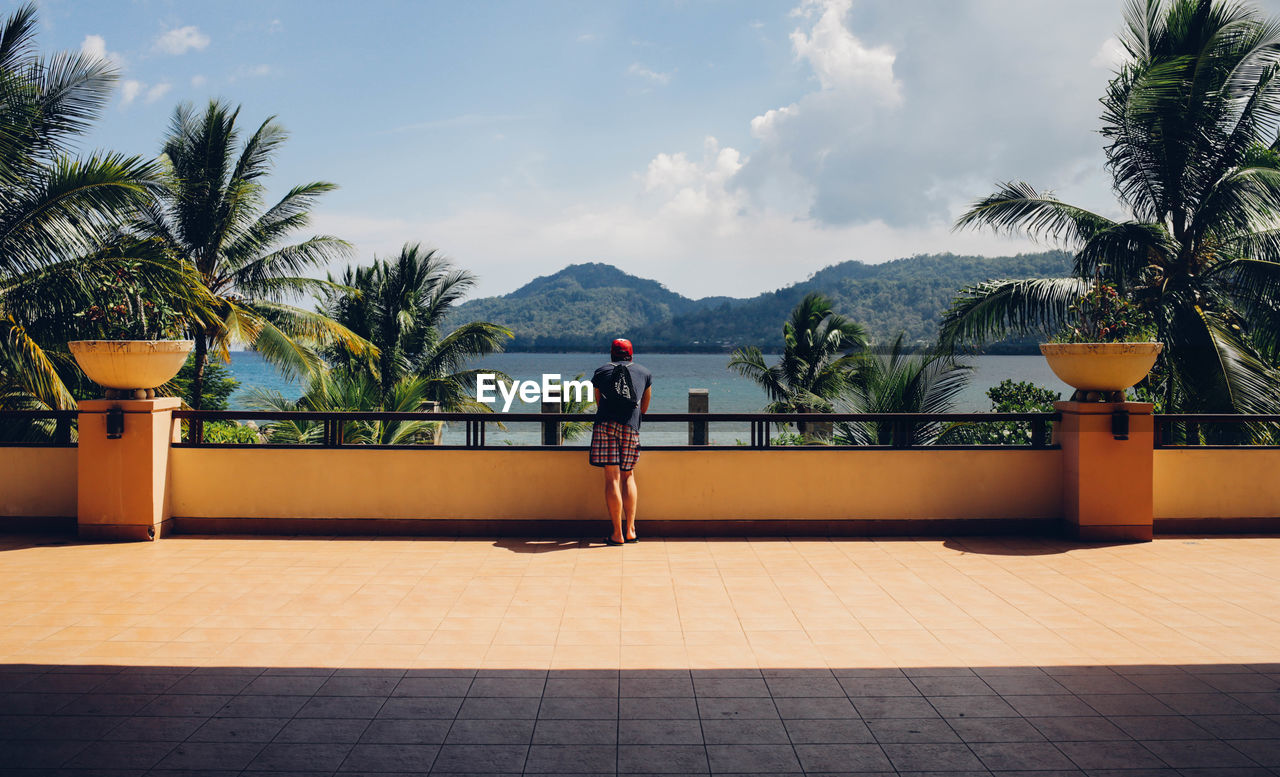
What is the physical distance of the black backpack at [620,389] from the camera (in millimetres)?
6246

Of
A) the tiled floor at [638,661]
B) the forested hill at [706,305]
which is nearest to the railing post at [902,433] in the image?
the tiled floor at [638,661]

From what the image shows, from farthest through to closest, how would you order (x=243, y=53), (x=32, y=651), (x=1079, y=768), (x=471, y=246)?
(x=471, y=246) < (x=243, y=53) < (x=32, y=651) < (x=1079, y=768)

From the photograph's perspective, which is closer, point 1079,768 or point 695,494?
point 1079,768

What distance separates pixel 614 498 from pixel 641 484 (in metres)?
0.46

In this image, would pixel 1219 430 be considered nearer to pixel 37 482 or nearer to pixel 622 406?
pixel 622 406

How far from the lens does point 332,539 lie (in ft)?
21.3

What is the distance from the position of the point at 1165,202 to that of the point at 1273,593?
746cm

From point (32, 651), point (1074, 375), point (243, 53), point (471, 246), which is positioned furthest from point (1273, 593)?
point (471, 246)

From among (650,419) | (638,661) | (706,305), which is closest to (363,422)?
(650,419)

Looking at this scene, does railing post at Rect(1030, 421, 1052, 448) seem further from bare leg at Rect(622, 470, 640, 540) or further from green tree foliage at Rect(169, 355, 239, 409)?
green tree foliage at Rect(169, 355, 239, 409)

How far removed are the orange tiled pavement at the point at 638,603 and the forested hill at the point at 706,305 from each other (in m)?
34.4

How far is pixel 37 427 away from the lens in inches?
423

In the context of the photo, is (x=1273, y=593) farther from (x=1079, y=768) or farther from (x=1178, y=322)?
(x=1178, y=322)

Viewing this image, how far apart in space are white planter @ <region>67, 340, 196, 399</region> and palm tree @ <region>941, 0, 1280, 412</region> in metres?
9.24
